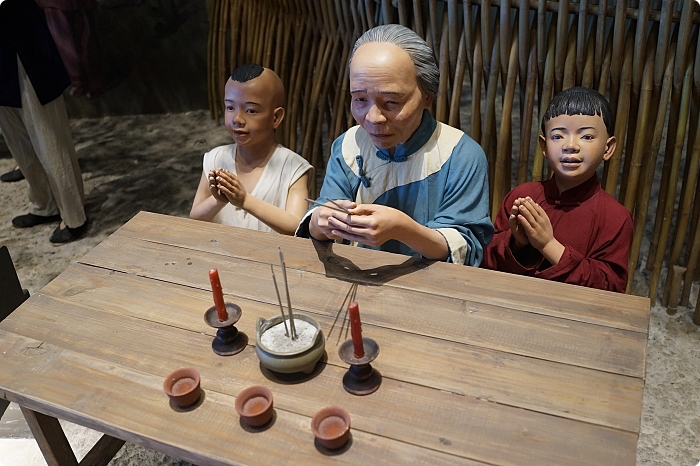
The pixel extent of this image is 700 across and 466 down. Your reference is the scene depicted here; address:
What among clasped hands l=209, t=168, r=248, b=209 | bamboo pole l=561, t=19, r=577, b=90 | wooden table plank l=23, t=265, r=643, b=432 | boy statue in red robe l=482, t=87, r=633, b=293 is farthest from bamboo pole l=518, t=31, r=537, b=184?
wooden table plank l=23, t=265, r=643, b=432

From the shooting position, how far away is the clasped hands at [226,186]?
2041mm

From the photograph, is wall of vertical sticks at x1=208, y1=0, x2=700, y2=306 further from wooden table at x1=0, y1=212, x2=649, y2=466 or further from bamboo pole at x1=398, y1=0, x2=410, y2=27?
wooden table at x1=0, y1=212, x2=649, y2=466

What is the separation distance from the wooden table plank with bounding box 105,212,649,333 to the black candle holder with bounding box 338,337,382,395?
0.35 metres

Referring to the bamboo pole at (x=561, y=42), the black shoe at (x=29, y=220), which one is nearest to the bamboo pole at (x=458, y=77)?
the bamboo pole at (x=561, y=42)

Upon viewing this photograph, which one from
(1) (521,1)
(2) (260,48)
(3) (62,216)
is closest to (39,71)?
(3) (62,216)

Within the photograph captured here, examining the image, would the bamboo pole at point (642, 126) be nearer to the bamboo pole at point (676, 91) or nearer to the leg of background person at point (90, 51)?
the bamboo pole at point (676, 91)

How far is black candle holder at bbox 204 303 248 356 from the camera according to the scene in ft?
4.90

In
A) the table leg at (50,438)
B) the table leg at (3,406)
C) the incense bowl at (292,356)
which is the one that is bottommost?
the table leg at (3,406)

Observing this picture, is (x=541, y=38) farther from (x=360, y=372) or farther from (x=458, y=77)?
(x=360, y=372)

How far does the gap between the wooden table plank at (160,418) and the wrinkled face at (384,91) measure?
84cm

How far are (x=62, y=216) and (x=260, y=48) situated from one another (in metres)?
1.53

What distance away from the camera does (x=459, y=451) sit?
1222 millimetres

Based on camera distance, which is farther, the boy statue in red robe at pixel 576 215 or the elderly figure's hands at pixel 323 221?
the boy statue in red robe at pixel 576 215

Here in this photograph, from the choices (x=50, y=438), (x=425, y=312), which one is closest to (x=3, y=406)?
(x=50, y=438)
